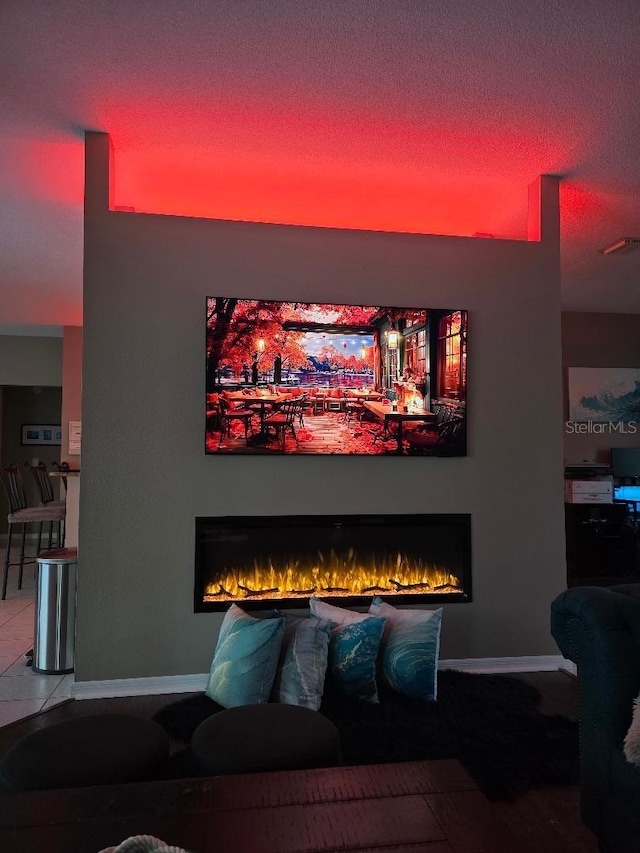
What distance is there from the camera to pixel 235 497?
11.5 feet

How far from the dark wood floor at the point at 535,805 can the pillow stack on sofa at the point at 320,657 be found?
0.47m

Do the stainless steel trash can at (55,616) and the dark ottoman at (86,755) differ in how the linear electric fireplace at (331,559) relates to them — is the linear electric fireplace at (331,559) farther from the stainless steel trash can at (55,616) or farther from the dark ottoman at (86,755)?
the dark ottoman at (86,755)

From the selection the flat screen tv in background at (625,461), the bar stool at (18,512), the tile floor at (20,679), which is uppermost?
the flat screen tv in background at (625,461)

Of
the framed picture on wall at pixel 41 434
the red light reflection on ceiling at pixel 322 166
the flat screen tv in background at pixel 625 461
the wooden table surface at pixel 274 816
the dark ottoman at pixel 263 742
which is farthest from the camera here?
the framed picture on wall at pixel 41 434

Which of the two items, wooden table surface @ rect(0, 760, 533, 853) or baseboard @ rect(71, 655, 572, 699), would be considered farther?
baseboard @ rect(71, 655, 572, 699)

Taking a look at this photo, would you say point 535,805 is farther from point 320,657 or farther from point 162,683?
point 162,683

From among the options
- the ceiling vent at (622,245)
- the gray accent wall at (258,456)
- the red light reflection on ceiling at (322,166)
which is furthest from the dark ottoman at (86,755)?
the ceiling vent at (622,245)

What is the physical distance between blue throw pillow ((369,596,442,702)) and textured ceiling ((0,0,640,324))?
2481mm

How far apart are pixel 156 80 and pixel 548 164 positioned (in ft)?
7.17

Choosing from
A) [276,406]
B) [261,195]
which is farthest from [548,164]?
[276,406]

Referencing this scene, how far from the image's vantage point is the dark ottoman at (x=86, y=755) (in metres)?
1.73

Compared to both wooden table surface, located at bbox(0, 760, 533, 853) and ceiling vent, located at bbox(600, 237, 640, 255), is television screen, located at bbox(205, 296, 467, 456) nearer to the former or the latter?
ceiling vent, located at bbox(600, 237, 640, 255)

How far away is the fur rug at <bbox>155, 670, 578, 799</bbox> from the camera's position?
8.07 feet

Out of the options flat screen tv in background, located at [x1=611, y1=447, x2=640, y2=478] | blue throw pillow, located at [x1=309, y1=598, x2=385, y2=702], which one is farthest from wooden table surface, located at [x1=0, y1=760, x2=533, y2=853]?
flat screen tv in background, located at [x1=611, y1=447, x2=640, y2=478]
